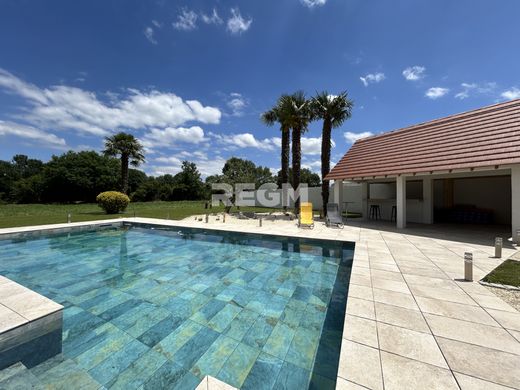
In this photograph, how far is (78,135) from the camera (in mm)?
26828

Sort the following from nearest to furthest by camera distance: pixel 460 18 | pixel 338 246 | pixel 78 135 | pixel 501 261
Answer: pixel 501 261 → pixel 338 246 → pixel 460 18 → pixel 78 135

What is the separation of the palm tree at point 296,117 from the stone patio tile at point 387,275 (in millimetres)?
10368

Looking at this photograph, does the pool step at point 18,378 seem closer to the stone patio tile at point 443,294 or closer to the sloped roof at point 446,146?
the stone patio tile at point 443,294

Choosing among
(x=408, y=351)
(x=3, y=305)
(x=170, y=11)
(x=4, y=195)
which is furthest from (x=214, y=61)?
(x=4, y=195)

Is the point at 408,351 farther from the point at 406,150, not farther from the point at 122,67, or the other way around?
the point at 122,67

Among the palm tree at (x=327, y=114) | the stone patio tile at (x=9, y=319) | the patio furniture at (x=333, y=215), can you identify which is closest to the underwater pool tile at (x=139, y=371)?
the stone patio tile at (x=9, y=319)

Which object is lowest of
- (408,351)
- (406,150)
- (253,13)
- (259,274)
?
(259,274)

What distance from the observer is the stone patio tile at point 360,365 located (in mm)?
1713

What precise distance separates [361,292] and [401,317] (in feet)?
2.46

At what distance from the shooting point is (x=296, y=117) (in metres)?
14.1

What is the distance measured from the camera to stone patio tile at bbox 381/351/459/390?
170 cm

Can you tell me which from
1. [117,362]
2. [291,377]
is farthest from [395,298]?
[117,362]

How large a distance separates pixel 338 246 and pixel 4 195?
59.9 meters

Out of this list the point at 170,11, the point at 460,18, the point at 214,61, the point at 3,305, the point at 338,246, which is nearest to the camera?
the point at 3,305
